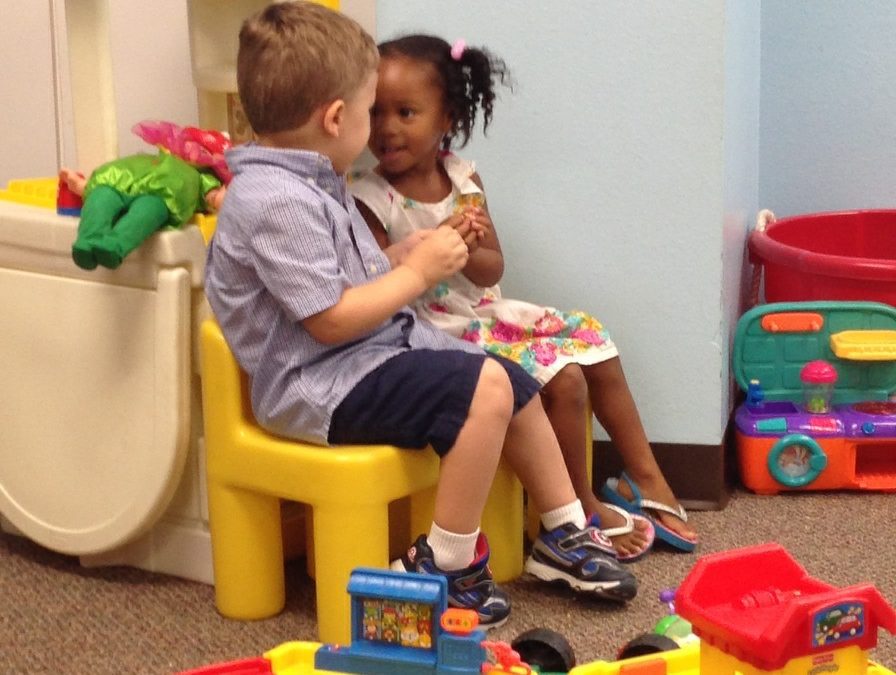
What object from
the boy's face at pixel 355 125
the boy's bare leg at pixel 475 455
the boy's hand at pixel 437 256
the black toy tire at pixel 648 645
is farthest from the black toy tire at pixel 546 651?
the boy's face at pixel 355 125

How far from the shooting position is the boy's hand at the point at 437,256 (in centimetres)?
124

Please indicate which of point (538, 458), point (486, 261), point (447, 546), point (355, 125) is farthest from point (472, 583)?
point (355, 125)

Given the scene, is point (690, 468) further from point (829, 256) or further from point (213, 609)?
point (213, 609)

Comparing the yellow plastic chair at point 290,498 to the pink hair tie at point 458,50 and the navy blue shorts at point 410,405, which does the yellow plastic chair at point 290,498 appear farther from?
the pink hair tie at point 458,50

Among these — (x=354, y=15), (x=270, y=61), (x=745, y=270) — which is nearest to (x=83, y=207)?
(x=270, y=61)

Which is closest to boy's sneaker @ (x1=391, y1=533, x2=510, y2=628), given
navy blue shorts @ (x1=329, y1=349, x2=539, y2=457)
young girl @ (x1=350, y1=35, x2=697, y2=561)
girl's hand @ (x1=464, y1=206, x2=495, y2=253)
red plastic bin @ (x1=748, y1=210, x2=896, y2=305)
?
navy blue shorts @ (x1=329, y1=349, x2=539, y2=457)

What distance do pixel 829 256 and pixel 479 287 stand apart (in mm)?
545

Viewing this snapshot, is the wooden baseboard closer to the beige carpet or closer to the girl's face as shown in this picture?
the beige carpet

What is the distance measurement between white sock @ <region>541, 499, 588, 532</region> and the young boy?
0.11 m

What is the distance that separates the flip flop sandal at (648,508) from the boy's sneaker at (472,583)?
0.27 meters

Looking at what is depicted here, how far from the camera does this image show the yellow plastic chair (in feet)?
3.92

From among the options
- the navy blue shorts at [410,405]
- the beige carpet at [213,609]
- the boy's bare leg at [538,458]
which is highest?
the navy blue shorts at [410,405]

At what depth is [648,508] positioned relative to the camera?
4.84 ft

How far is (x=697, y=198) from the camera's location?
4.89 ft
